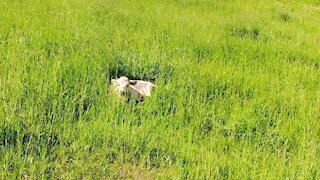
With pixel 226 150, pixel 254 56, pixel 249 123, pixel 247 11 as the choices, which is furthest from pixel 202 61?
pixel 247 11

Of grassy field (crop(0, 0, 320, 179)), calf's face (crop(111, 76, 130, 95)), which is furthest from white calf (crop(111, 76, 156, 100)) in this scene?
grassy field (crop(0, 0, 320, 179))

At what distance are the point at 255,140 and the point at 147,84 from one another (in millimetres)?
1422

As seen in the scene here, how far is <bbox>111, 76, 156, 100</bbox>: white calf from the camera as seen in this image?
412 centimetres

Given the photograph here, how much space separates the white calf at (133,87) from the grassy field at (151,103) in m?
0.14

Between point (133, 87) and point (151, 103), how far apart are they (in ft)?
1.15

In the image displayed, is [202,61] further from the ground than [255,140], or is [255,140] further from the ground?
[202,61]

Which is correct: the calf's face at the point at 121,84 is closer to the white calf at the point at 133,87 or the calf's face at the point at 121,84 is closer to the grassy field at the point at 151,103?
the white calf at the point at 133,87

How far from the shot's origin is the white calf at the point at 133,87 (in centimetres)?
412

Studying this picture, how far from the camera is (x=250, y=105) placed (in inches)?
171

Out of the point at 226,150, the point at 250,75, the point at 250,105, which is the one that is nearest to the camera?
the point at 226,150

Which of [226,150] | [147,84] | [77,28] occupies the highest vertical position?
[77,28]

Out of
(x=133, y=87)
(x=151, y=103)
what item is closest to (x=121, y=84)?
(x=133, y=87)

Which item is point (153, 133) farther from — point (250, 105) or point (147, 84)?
point (250, 105)

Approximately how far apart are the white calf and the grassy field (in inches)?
5.4
